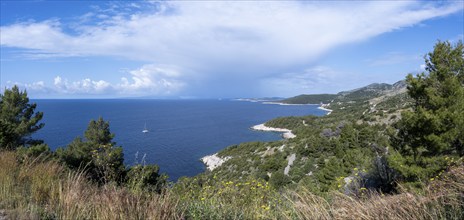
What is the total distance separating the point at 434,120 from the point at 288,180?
16.4m

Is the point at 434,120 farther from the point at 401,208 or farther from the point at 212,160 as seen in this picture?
the point at 212,160

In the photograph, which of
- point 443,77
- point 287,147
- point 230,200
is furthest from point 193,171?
point 230,200

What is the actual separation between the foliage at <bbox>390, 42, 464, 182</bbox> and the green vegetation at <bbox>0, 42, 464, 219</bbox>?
0.05 metres

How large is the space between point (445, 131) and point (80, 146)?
27578 mm

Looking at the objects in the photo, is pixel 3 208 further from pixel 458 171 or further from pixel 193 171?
pixel 193 171

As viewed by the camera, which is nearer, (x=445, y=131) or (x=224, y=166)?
(x=445, y=131)

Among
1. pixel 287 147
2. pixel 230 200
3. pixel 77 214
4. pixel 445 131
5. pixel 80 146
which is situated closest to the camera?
pixel 77 214

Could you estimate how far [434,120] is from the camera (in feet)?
44.4

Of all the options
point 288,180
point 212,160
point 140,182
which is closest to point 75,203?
point 140,182

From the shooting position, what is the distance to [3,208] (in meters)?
3.31

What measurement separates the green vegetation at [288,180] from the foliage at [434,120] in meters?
0.05

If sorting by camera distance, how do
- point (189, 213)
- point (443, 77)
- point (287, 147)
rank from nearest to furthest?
point (189, 213) < point (443, 77) < point (287, 147)

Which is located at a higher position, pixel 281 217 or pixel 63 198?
pixel 63 198

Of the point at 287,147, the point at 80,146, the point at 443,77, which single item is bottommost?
the point at 287,147
